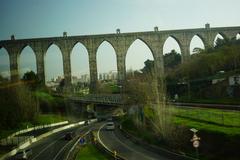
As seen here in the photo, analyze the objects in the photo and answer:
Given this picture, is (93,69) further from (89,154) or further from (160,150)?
(160,150)

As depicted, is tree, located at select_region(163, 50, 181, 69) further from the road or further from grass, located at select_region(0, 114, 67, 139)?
the road

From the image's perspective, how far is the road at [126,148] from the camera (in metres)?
20.3

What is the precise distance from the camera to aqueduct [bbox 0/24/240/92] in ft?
198

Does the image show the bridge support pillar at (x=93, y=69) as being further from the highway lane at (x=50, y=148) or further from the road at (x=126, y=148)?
the road at (x=126, y=148)

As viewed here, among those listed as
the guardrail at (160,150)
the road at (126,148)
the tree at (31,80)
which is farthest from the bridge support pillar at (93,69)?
the guardrail at (160,150)

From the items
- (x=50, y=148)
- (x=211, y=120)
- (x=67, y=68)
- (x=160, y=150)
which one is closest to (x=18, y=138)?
(x=50, y=148)

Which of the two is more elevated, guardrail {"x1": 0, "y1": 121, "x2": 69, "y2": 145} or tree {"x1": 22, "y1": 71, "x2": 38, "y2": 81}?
tree {"x1": 22, "y1": 71, "x2": 38, "y2": 81}

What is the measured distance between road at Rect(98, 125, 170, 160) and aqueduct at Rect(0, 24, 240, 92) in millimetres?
30382

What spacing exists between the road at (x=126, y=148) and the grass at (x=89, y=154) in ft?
3.50

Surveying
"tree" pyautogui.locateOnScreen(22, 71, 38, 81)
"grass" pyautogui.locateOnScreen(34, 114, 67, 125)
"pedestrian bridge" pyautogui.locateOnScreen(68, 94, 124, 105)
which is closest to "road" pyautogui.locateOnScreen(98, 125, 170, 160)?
"grass" pyautogui.locateOnScreen(34, 114, 67, 125)

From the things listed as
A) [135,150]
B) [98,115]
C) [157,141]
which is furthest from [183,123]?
[98,115]

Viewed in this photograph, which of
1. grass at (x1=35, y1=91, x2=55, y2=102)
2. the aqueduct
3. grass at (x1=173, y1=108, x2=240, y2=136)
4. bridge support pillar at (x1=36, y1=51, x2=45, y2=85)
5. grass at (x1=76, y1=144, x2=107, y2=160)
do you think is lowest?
grass at (x1=76, y1=144, x2=107, y2=160)

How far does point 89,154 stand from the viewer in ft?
75.9

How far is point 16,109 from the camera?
1617 inches
